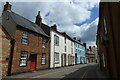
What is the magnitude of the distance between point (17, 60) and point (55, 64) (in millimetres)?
13155

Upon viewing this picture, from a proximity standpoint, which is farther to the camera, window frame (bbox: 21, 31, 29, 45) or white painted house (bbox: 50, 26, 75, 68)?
white painted house (bbox: 50, 26, 75, 68)

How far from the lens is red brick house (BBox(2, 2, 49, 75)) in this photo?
2081 cm

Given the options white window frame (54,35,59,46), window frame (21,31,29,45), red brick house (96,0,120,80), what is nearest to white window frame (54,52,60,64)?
white window frame (54,35,59,46)

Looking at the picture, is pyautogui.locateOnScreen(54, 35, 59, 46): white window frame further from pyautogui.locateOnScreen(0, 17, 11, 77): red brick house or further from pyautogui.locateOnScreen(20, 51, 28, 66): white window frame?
pyautogui.locateOnScreen(0, 17, 11, 77): red brick house

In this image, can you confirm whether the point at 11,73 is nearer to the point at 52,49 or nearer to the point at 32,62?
the point at 32,62

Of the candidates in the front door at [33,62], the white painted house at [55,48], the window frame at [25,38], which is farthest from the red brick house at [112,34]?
the white painted house at [55,48]

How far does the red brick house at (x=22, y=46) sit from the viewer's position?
819 inches

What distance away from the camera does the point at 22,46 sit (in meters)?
22.4

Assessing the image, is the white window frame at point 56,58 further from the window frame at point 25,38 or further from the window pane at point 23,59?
the window pane at point 23,59

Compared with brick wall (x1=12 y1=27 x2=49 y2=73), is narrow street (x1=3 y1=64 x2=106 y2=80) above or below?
below

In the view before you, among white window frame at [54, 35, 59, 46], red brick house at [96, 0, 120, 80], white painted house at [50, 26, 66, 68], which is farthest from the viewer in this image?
white window frame at [54, 35, 59, 46]

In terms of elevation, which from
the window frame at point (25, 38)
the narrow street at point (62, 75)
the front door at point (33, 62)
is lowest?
the narrow street at point (62, 75)

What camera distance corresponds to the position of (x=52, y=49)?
32.2m

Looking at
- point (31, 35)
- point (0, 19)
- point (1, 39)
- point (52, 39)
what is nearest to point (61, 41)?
point (52, 39)
